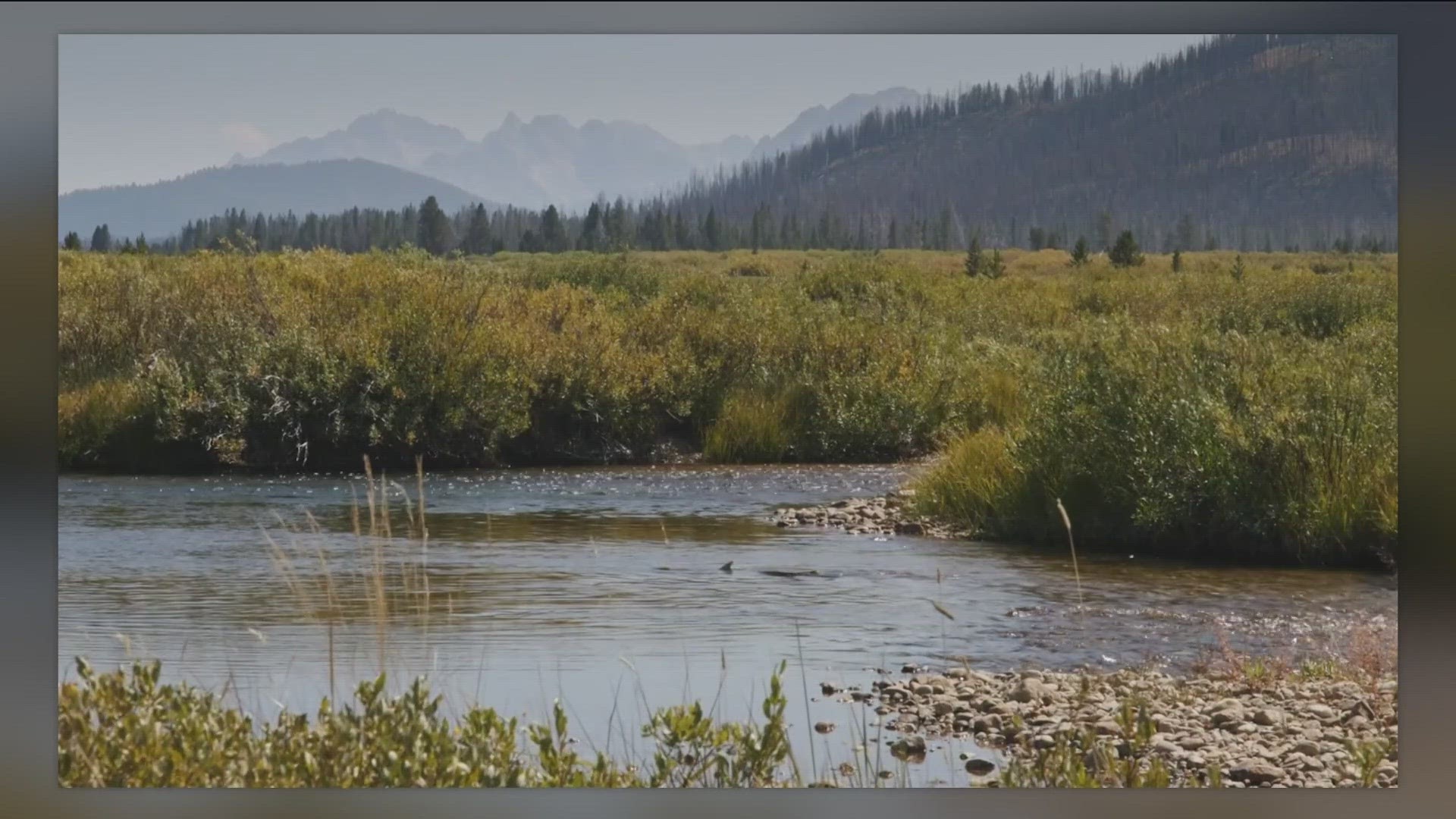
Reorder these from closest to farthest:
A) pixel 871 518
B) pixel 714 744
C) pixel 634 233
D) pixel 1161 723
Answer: pixel 714 744, pixel 1161 723, pixel 634 233, pixel 871 518

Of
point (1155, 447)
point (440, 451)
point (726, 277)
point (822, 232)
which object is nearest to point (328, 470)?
point (440, 451)

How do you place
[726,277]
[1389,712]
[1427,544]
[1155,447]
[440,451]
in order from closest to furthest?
[1427,544]
[1389,712]
[726,277]
[1155,447]
[440,451]

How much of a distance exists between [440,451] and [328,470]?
934mm

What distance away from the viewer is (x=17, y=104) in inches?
186

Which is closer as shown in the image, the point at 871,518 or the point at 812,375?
the point at 812,375

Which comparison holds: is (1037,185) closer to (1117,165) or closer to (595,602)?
(1117,165)

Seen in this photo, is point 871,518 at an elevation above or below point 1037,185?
below

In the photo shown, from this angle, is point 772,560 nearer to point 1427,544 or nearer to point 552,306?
point 552,306

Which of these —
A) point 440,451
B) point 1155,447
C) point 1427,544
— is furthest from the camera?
point 440,451

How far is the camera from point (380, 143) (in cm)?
614

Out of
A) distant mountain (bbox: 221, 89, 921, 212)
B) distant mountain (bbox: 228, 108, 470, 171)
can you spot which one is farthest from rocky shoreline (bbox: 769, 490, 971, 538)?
distant mountain (bbox: 228, 108, 470, 171)

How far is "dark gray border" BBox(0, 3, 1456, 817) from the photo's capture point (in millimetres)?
4668
